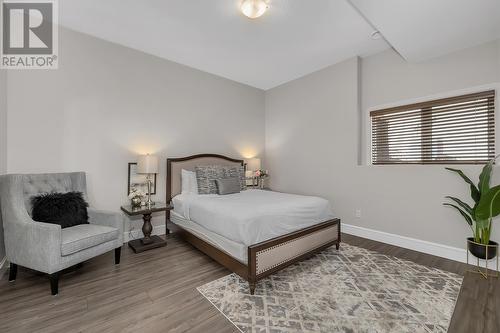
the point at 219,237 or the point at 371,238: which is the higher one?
the point at 219,237

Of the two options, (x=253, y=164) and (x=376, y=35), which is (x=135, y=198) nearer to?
(x=253, y=164)

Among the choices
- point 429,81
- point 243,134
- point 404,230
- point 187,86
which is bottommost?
point 404,230

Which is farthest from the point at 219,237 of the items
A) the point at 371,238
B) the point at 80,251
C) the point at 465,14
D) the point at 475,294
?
the point at 465,14

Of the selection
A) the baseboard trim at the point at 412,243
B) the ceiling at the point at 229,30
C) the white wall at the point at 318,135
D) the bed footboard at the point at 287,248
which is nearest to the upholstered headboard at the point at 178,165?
the white wall at the point at 318,135

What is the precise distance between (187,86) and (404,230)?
4503mm

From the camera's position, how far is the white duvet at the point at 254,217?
233 centimetres

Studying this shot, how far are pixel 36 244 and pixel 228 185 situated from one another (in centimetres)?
250

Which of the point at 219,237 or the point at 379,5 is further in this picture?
the point at 219,237

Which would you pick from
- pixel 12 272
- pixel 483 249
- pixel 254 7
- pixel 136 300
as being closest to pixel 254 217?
pixel 136 300

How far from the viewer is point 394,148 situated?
3750mm

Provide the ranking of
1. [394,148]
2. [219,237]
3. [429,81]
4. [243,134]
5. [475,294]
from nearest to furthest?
[475,294] → [219,237] → [429,81] → [394,148] → [243,134]

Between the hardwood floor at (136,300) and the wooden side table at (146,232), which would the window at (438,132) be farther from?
→ the wooden side table at (146,232)

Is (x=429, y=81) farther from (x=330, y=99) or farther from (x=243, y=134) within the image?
(x=243, y=134)

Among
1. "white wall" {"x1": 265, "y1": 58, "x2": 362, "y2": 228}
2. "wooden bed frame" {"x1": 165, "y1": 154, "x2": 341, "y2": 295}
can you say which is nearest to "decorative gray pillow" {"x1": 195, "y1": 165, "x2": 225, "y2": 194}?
"wooden bed frame" {"x1": 165, "y1": 154, "x2": 341, "y2": 295}
